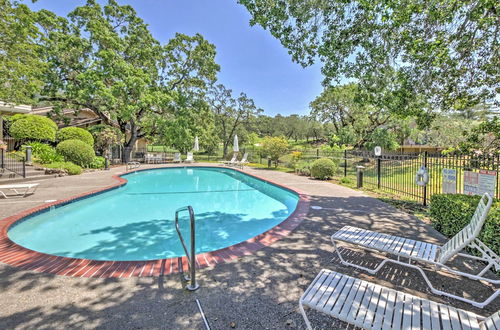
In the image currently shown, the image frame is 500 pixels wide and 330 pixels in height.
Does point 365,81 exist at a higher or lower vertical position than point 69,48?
lower

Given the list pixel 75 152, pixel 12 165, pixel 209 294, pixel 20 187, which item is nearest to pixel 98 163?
pixel 75 152

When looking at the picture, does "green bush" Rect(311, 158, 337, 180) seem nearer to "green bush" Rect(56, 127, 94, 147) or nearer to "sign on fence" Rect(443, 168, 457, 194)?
"sign on fence" Rect(443, 168, 457, 194)

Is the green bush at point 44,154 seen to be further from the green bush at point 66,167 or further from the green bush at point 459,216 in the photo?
the green bush at point 459,216

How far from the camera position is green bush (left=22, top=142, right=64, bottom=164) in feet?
42.9

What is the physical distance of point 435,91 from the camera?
662 cm

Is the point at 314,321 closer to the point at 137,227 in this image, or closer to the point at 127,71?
the point at 137,227

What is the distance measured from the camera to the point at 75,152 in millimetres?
14328

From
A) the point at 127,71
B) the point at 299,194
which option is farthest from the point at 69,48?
the point at 299,194

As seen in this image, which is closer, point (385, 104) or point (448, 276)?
point (448, 276)

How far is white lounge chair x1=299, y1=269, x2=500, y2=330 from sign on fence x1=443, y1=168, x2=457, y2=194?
4642mm

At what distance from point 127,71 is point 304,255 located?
18558 mm

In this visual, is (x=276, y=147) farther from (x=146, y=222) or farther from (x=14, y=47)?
(x=14, y=47)

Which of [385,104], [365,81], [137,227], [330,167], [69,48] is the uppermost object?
[69,48]

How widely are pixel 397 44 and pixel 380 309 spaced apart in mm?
7234
